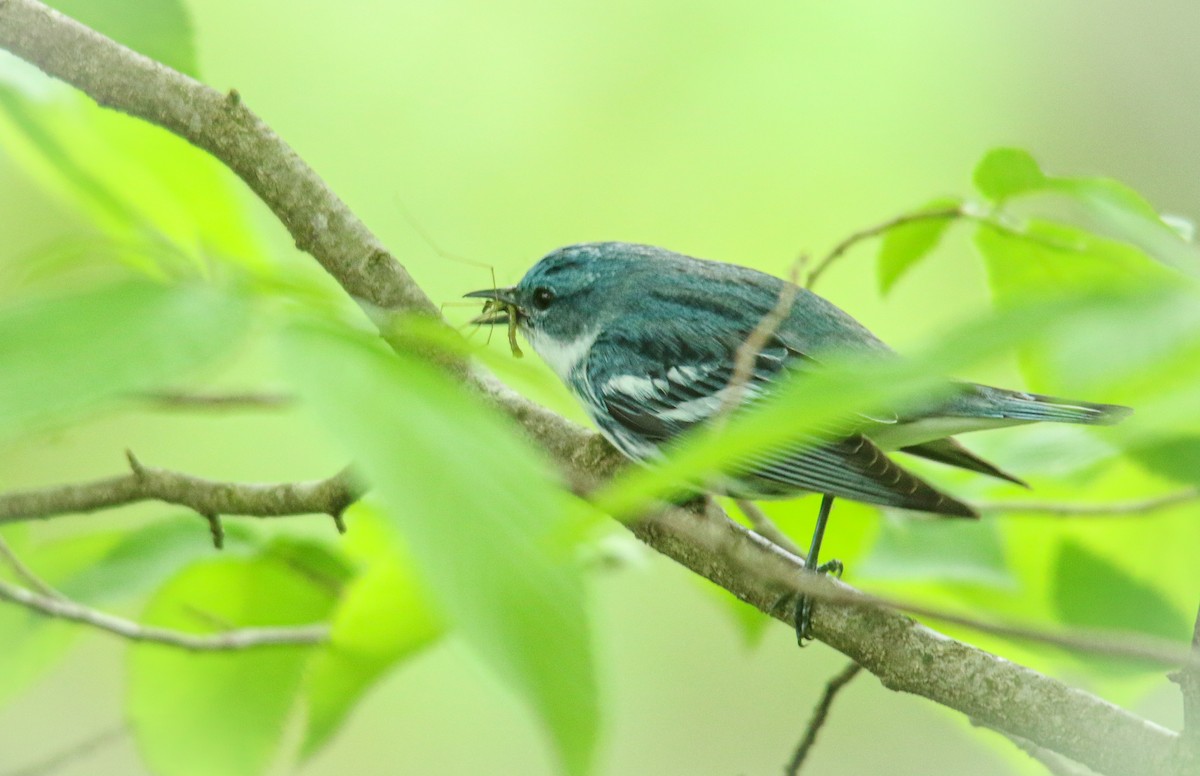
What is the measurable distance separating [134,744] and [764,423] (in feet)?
2.94

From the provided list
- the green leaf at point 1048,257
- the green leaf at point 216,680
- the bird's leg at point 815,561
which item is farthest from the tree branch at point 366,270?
the green leaf at point 216,680

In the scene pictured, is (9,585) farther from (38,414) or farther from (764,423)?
(764,423)

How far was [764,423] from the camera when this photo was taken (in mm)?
295

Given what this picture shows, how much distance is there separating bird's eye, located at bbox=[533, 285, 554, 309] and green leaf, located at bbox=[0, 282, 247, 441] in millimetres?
1124

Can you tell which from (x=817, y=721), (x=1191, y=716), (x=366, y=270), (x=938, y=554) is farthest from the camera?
(x=938, y=554)

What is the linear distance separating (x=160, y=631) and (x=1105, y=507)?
0.85 metres

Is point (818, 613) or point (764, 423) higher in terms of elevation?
point (764, 423)

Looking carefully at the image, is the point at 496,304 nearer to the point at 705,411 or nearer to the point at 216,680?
the point at 705,411

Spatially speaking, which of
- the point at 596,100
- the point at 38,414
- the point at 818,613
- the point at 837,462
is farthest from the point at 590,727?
the point at 596,100

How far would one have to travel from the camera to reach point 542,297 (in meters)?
1.50

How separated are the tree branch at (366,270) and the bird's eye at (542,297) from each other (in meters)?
0.65

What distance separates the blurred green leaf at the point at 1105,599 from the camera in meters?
1.02

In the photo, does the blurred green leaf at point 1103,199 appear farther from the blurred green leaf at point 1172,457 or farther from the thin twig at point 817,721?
the thin twig at point 817,721

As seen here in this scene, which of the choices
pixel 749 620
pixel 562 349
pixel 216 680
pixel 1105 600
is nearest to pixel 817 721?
pixel 749 620
